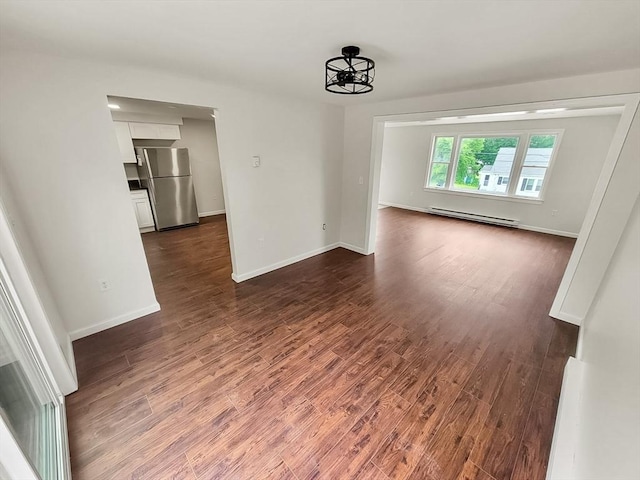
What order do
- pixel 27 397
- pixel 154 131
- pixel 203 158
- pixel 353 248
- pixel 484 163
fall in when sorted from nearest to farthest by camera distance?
pixel 27 397, pixel 353 248, pixel 154 131, pixel 484 163, pixel 203 158

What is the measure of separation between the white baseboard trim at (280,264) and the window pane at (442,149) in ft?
13.9

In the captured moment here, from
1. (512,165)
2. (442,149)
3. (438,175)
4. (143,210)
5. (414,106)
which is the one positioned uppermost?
(414,106)

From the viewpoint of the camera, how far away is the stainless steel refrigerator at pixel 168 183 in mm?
5207

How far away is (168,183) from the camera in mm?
5434

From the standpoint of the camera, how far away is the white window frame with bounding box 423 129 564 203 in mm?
5375

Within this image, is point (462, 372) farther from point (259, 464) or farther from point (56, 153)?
point (56, 153)

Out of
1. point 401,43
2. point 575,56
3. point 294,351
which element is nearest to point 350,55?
point 401,43

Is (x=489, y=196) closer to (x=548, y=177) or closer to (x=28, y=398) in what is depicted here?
(x=548, y=177)

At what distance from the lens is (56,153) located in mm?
2014

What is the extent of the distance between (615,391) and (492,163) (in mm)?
6360

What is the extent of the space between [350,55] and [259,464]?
2.59 metres

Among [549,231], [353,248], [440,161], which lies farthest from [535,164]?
[353,248]

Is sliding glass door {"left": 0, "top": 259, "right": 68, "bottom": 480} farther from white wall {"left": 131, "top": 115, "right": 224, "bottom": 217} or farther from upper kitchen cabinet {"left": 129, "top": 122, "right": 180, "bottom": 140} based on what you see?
white wall {"left": 131, "top": 115, "right": 224, "bottom": 217}

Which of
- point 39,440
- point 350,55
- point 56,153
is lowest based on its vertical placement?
point 39,440
